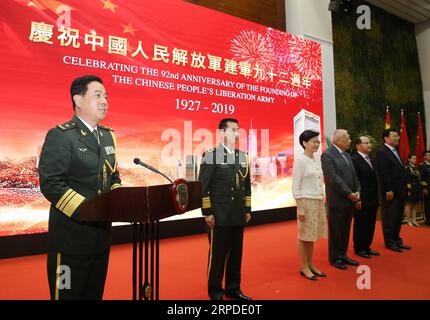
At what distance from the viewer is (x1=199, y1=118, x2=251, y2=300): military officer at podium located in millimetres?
2229

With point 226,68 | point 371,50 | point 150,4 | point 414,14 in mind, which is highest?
point 414,14

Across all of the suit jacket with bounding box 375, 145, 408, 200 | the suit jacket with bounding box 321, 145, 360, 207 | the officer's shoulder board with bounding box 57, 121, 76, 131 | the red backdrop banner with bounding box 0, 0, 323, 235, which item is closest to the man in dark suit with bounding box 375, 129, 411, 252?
the suit jacket with bounding box 375, 145, 408, 200

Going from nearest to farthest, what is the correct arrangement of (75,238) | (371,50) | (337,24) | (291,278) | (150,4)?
(75,238) < (291,278) < (150,4) < (337,24) < (371,50)

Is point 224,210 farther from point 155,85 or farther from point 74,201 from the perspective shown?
point 155,85

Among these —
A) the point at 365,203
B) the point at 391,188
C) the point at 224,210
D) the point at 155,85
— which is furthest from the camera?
the point at 155,85

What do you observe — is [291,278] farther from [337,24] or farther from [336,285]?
[337,24]

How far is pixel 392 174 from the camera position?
3.70 m

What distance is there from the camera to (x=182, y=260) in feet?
11.0

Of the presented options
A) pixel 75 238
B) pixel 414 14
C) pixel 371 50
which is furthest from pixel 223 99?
pixel 414 14

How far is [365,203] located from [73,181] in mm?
2956

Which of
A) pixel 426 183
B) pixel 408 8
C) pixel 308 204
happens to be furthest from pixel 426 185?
pixel 408 8

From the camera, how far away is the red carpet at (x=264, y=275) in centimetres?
239

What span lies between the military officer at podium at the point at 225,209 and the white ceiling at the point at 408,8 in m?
7.67

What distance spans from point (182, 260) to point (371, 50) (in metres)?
7.26
